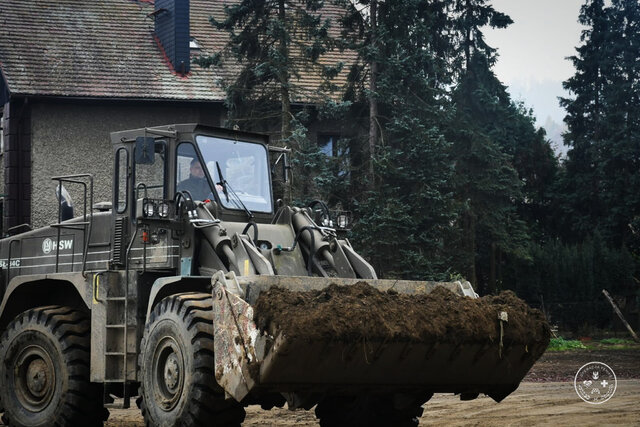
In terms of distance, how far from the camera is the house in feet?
99.9

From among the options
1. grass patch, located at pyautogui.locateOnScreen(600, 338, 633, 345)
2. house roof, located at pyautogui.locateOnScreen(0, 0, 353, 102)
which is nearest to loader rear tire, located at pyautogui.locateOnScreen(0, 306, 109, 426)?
house roof, located at pyautogui.locateOnScreen(0, 0, 353, 102)

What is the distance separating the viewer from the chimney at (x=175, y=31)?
1281 inches

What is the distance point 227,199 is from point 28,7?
22.8 m

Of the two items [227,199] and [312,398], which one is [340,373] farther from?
[227,199]

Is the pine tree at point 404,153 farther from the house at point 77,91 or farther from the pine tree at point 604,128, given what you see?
the pine tree at point 604,128

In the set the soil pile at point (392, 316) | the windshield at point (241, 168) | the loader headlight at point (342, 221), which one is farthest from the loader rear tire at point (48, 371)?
the soil pile at point (392, 316)

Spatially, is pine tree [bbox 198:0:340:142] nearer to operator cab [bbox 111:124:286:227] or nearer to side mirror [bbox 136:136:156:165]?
operator cab [bbox 111:124:286:227]

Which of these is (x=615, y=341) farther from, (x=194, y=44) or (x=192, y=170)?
(x=192, y=170)

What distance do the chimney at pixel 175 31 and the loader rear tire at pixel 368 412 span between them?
830 inches

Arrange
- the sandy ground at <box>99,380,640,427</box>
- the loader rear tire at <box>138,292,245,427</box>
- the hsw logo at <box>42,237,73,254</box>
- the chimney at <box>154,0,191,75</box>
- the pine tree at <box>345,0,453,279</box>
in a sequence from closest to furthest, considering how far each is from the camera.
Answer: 1. the loader rear tire at <box>138,292,245,427</box>
2. the sandy ground at <box>99,380,640,427</box>
3. the hsw logo at <box>42,237,73,254</box>
4. the pine tree at <box>345,0,453,279</box>
5. the chimney at <box>154,0,191,75</box>

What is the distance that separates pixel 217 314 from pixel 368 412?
3.18 metres

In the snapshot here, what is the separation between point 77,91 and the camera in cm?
3022

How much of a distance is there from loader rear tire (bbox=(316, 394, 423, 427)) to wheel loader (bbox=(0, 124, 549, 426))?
0.06 ft

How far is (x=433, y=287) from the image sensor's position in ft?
39.2
